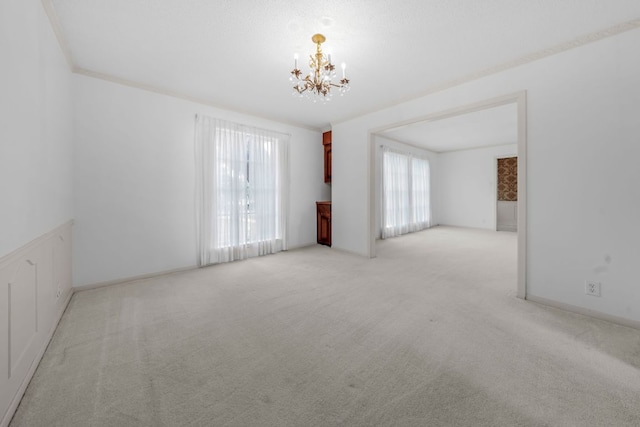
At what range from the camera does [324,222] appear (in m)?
5.75

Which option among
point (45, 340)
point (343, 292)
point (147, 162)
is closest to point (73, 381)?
point (45, 340)

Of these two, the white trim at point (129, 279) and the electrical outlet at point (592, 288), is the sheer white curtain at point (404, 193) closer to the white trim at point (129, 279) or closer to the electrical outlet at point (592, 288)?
the electrical outlet at point (592, 288)

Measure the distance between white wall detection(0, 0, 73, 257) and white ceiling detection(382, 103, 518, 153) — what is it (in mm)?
4197

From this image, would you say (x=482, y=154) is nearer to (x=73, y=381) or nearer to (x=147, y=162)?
(x=147, y=162)

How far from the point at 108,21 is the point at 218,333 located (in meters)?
2.92

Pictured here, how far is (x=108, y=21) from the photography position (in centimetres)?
226

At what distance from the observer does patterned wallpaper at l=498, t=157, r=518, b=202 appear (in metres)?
8.14

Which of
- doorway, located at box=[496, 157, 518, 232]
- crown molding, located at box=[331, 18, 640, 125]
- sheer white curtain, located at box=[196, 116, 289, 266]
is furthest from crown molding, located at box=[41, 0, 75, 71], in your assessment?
doorway, located at box=[496, 157, 518, 232]

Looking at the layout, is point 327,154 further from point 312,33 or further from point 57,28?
point 57,28

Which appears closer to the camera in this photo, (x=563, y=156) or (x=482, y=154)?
(x=563, y=156)

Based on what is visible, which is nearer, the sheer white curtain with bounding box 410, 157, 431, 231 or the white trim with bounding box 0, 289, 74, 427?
the white trim with bounding box 0, 289, 74, 427

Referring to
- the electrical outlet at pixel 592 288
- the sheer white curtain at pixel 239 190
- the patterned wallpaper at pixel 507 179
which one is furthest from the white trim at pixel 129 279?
the patterned wallpaper at pixel 507 179

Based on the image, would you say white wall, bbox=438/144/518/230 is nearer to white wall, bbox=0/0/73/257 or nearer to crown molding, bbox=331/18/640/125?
crown molding, bbox=331/18/640/125

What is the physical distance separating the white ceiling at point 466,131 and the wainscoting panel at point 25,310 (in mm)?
4527
